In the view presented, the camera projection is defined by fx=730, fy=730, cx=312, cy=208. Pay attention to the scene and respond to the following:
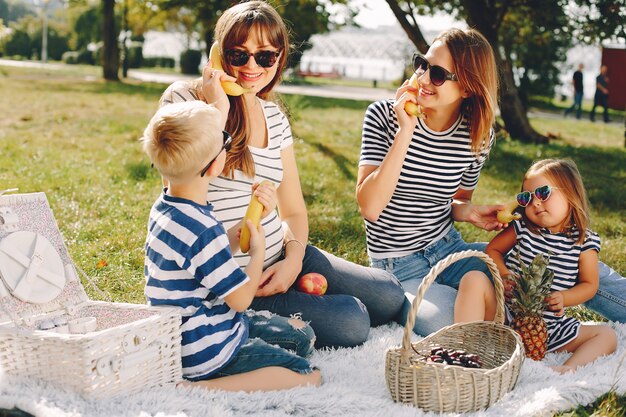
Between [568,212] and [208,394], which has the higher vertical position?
[568,212]

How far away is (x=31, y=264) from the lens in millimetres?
2918

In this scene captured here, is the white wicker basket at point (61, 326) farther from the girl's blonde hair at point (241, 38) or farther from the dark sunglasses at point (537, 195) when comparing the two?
the dark sunglasses at point (537, 195)

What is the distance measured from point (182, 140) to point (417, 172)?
148 cm

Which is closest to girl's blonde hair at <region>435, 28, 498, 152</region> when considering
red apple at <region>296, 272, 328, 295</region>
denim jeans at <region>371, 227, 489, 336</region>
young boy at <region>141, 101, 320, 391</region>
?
denim jeans at <region>371, 227, 489, 336</region>

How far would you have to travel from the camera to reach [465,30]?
357 centimetres

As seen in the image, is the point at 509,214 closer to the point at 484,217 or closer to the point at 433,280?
the point at 484,217

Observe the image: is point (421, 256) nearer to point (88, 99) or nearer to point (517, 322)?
point (517, 322)

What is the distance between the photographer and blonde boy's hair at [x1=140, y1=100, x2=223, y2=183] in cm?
258

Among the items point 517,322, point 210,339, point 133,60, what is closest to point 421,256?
point 517,322

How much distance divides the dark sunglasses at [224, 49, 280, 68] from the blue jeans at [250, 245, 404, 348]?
93cm

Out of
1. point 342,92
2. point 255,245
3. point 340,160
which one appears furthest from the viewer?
point 342,92

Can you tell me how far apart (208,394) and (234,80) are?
4.51ft

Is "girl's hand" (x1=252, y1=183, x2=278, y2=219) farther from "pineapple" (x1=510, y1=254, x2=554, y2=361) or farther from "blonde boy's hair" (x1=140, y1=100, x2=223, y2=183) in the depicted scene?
"pineapple" (x1=510, y1=254, x2=554, y2=361)

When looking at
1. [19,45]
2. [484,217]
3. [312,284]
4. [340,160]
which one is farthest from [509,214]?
[19,45]
